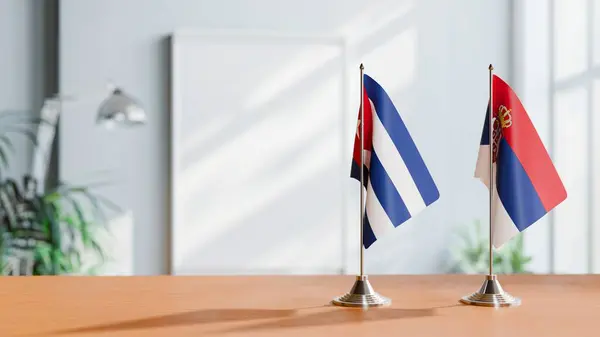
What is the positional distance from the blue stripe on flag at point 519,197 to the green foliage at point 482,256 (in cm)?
321

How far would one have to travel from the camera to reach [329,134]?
4.82 m

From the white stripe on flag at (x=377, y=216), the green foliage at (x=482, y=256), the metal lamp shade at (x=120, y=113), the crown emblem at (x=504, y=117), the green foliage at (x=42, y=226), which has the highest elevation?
the metal lamp shade at (x=120, y=113)

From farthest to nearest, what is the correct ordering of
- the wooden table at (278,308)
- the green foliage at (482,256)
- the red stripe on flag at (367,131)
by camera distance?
the green foliage at (482,256), the red stripe on flag at (367,131), the wooden table at (278,308)

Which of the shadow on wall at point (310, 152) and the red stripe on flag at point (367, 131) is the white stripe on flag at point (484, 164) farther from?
the shadow on wall at point (310, 152)

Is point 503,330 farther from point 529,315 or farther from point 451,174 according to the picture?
point 451,174

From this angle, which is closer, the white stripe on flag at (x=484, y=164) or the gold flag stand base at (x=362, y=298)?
the gold flag stand base at (x=362, y=298)

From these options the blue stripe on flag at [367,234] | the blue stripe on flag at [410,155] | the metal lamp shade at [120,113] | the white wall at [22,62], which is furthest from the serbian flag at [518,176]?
the white wall at [22,62]

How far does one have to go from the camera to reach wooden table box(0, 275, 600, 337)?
1298 mm

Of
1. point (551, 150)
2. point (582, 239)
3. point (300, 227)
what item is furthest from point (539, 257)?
point (300, 227)

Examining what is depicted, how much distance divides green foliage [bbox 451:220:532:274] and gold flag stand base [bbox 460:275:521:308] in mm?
3235

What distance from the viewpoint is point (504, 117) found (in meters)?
1.58

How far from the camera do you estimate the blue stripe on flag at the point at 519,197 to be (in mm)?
1558

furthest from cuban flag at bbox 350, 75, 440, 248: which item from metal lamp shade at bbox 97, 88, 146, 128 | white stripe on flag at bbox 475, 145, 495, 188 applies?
metal lamp shade at bbox 97, 88, 146, 128

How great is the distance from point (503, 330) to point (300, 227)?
11.7 ft
